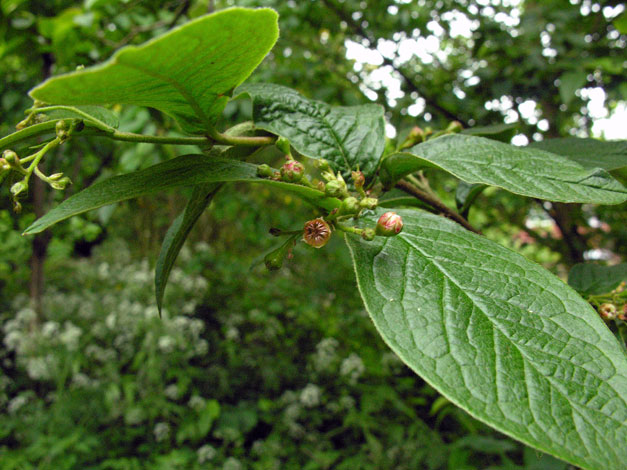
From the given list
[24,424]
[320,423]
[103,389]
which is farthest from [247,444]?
[24,424]

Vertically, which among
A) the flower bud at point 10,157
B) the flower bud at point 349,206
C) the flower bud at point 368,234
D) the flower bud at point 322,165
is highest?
the flower bud at point 10,157

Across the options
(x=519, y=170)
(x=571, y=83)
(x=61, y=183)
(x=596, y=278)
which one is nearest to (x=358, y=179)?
(x=519, y=170)

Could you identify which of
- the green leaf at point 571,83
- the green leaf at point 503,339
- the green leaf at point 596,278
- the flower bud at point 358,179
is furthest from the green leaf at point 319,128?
the green leaf at point 571,83

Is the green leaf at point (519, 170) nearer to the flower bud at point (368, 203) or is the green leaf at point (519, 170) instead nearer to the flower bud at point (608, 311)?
the flower bud at point (368, 203)

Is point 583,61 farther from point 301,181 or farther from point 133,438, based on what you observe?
point 133,438

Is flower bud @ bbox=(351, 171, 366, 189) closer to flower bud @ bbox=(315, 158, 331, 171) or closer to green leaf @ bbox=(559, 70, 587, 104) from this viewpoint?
flower bud @ bbox=(315, 158, 331, 171)
